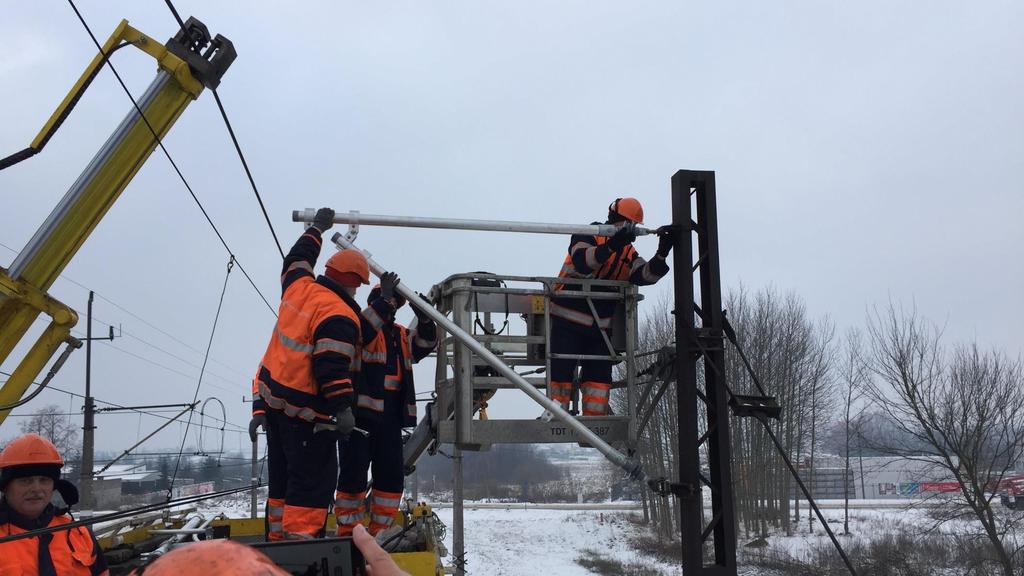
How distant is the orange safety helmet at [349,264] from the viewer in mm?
5207

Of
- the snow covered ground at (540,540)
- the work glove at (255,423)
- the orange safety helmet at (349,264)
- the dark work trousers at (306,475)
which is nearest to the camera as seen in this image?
the dark work trousers at (306,475)

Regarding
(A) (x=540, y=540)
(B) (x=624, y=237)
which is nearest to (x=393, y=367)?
(B) (x=624, y=237)

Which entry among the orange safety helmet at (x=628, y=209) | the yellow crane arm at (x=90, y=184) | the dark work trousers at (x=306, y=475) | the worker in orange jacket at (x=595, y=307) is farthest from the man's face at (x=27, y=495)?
the orange safety helmet at (x=628, y=209)

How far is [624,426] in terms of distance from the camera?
5934 millimetres

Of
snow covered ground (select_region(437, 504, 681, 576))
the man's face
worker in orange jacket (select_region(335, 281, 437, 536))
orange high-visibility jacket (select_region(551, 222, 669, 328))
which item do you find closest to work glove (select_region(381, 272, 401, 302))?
worker in orange jacket (select_region(335, 281, 437, 536))

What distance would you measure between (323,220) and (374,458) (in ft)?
5.59

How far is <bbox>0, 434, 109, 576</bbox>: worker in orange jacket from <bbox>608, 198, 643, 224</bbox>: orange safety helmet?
13.5ft

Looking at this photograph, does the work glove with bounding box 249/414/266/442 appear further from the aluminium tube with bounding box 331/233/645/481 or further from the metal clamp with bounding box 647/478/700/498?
the metal clamp with bounding box 647/478/700/498

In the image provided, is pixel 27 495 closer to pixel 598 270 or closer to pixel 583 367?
pixel 583 367

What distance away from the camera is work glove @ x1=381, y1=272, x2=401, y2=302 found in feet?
17.7

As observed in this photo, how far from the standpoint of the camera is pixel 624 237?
5910 mm

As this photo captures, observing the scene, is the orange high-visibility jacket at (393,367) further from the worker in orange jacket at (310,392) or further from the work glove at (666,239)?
the work glove at (666,239)

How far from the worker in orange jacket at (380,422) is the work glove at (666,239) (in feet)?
6.06

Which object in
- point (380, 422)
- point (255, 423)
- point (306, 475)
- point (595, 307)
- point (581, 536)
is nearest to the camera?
point (306, 475)
